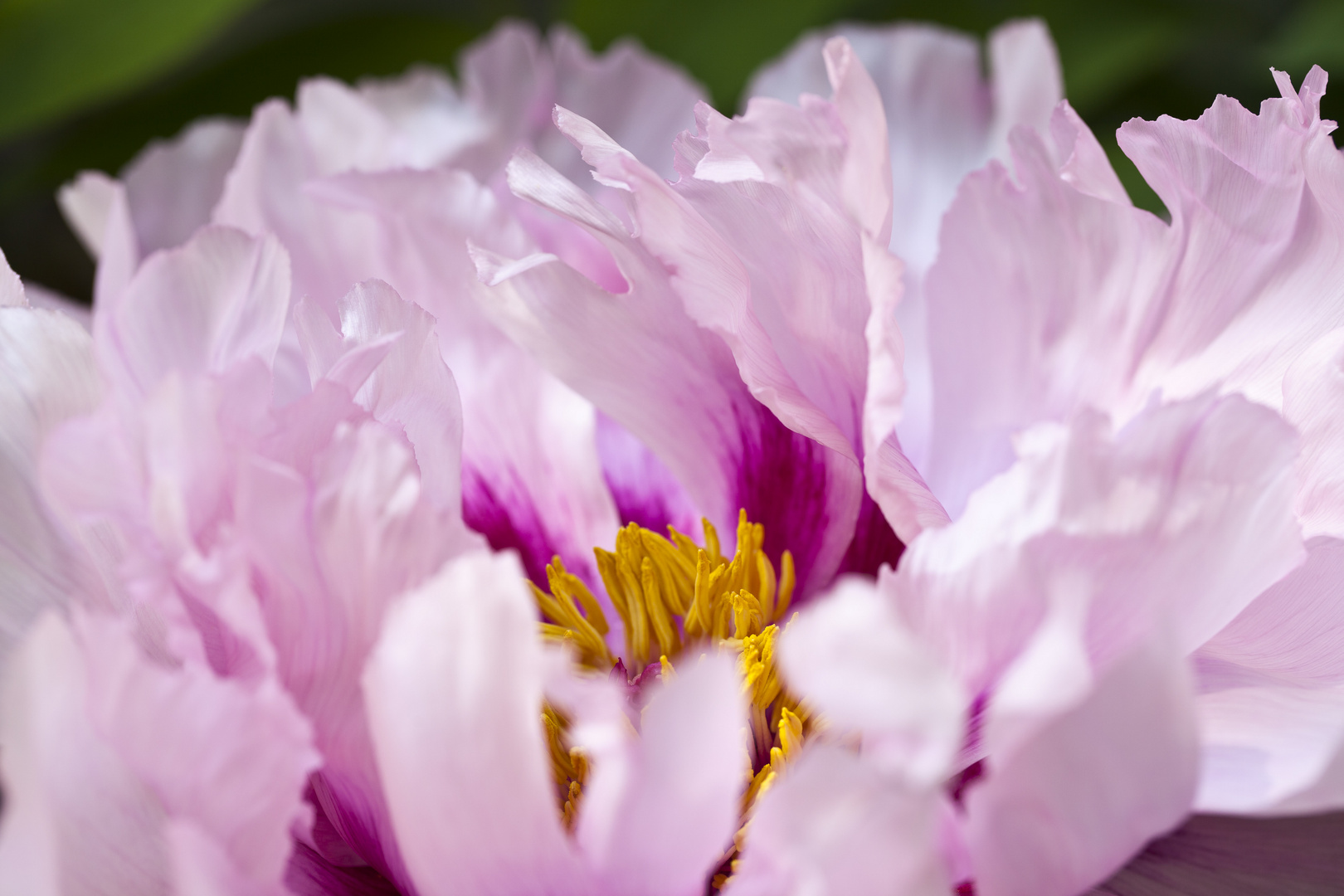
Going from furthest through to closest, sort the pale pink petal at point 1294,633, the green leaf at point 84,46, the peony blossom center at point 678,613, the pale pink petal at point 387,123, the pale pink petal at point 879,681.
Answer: the green leaf at point 84,46, the pale pink petal at point 387,123, the peony blossom center at point 678,613, the pale pink petal at point 1294,633, the pale pink petal at point 879,681

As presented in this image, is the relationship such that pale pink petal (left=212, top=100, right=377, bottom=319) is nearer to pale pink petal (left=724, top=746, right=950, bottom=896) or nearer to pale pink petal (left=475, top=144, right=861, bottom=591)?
pale pink petal (left=475, top=144, right=861, bottom=591)

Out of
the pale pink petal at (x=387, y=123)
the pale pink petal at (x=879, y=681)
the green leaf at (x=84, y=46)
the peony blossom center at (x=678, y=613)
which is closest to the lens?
the pale pink petal at (x=879, y=681)

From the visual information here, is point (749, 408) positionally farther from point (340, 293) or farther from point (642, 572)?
point (340, 293)

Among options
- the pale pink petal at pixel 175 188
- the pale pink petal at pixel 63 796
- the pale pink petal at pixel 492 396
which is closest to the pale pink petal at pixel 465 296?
the pale pink petal at pixel 492 396

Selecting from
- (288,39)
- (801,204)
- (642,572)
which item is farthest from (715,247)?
(288,39)

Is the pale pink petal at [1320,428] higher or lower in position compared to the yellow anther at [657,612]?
higher

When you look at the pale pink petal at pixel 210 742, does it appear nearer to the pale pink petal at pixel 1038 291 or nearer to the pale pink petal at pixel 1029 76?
the pale pink petal at pixel 1038 291
